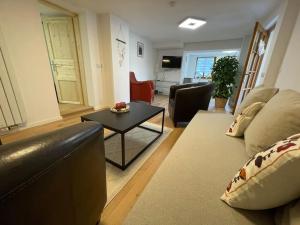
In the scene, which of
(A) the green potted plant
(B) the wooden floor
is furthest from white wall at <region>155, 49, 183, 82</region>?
(B) the wooden floor

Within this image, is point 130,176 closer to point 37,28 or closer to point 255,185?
point 255,185

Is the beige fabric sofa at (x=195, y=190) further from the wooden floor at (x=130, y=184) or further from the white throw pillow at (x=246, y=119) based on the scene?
the wooden floor at (x=130, y=184)

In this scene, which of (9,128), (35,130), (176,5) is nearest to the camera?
(9,128)

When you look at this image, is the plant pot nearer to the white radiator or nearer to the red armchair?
the red armchair

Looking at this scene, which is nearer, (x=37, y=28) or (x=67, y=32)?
(x=37, y=28)

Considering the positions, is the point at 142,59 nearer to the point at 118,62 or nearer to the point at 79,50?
the point at 118,62

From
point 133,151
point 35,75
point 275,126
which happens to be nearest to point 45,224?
point 275,126

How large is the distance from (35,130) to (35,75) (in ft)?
2.98

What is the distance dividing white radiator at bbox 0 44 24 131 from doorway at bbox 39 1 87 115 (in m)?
0.84

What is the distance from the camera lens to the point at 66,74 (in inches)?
133

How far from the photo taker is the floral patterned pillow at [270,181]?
0.44 meters

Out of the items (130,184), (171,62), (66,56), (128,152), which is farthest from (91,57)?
(171,62)

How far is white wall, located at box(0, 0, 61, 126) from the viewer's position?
193 cm

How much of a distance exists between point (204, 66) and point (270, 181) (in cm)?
796
